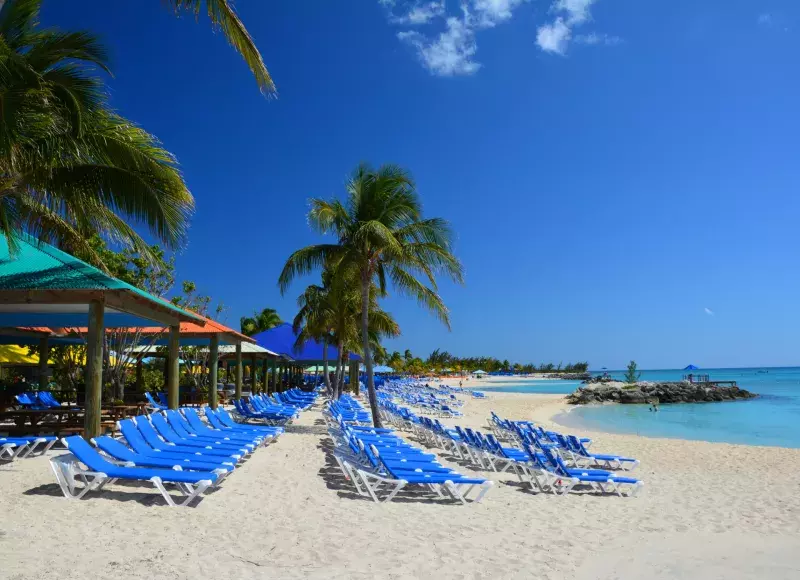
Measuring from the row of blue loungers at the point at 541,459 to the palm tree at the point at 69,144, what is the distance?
18.3 feet

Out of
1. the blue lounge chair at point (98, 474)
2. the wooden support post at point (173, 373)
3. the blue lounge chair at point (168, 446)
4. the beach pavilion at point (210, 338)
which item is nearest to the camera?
the blue lounge chair at point (98, 474)

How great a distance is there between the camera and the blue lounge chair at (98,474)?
5.74 metres

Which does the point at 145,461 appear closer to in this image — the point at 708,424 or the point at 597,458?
the point at 597,458

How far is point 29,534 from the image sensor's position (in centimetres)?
466

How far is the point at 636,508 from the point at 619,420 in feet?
72.2

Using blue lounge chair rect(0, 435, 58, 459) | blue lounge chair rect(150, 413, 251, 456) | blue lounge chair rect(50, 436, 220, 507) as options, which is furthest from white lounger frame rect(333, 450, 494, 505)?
blue lounge chair rect(0, 435, 58, 459)

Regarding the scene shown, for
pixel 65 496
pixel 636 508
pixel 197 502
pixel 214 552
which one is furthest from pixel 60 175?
pixel 636 508

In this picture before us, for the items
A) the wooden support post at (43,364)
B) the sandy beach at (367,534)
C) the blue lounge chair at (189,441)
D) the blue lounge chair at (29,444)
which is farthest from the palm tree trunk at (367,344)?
the wooden support post at (43,364)

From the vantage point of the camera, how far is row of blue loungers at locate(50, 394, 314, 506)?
5.81 m

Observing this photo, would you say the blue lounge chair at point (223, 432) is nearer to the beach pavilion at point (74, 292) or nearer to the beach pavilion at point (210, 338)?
the beach pavilion at point (74, 292)

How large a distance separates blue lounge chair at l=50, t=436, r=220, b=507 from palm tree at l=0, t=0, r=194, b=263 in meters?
2.38

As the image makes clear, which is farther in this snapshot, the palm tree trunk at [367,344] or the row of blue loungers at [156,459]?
the palm tree trunk at [367,344]

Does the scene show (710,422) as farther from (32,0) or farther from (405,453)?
(32,0)

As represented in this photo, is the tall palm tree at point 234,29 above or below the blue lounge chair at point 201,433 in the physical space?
above
